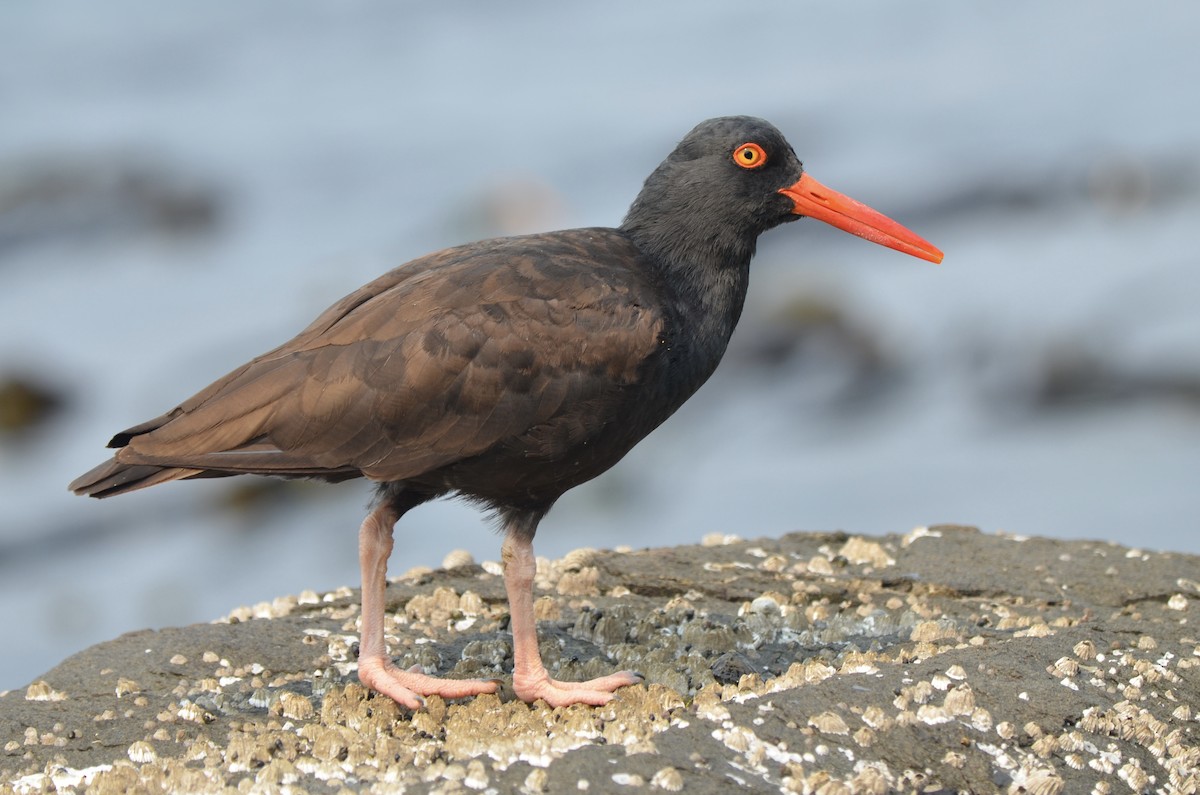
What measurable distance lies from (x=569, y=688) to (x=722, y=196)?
6.26ft

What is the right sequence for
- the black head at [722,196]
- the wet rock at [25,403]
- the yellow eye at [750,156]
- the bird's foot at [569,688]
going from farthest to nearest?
the wet rock at [25,403], the yellow eye at [750,156], the black head at [722,196], the bird's foot at [569,688]

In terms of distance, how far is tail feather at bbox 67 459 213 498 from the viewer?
4.74 m

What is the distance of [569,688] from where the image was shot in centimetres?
461

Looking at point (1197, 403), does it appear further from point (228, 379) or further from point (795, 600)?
point (228, 379)

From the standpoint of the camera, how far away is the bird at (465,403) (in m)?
4.70

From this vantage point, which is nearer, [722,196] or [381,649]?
[381,649]

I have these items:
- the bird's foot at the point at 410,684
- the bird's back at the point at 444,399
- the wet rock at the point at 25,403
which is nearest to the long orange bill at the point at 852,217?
the bird's back at the point at 444,399

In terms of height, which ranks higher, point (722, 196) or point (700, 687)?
point (722, 196)

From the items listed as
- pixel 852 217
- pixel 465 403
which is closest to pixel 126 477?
pixel 465 403

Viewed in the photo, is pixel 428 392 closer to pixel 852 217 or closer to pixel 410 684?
pixel 410 684

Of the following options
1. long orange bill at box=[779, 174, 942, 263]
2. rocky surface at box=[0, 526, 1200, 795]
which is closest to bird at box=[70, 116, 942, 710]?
rocky surface at box=[0, 526, 1200, 795]

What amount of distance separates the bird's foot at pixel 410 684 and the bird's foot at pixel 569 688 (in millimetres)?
111

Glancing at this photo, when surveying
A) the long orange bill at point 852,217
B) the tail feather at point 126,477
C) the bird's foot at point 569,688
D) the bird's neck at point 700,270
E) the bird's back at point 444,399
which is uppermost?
the long orange bill at point 852,217

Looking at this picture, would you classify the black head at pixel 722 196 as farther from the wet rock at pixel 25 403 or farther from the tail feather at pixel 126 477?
the wet rock at pixel 25 403
